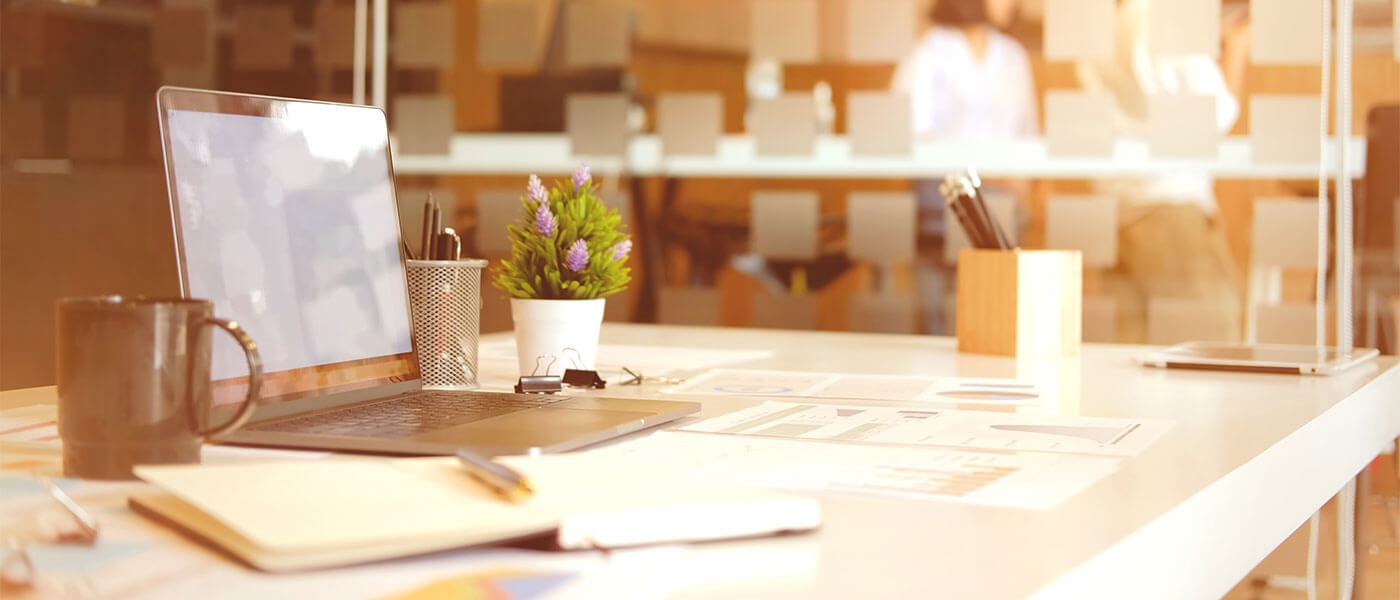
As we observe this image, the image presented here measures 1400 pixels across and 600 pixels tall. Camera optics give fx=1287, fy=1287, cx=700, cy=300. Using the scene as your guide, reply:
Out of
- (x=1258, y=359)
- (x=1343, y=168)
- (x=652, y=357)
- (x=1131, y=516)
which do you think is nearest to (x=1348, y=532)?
(x=1258, y=359)

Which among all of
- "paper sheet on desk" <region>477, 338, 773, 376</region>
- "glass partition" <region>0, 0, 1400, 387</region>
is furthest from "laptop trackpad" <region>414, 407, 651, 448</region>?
"glass partition" <region>0, 0, 1400, 387</region>

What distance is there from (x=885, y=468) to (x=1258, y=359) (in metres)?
0.87

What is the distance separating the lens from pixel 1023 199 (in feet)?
9.09

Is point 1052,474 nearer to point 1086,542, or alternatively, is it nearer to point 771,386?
point 1086,542

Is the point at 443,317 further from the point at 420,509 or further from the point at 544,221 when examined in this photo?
the point at 420,509

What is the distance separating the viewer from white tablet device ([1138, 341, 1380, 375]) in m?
1.40

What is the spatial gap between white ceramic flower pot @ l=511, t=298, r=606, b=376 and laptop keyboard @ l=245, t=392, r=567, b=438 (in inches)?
6.2

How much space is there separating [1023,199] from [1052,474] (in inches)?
83.1

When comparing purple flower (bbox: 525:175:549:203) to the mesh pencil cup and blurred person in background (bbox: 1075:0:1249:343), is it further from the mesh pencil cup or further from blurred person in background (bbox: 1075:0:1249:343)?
blurred person in background (bbox: 1075:0:1249:343)

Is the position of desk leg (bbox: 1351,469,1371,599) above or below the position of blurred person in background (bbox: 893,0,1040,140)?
below

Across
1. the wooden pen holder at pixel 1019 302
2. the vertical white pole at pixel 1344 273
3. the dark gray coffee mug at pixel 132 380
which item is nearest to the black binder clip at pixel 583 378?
the dark gray coffee mug at pixel 132 380

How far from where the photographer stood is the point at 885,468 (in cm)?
75

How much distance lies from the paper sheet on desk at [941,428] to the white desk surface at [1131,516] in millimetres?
29

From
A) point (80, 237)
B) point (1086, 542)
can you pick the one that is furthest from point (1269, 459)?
point (80, 237)
